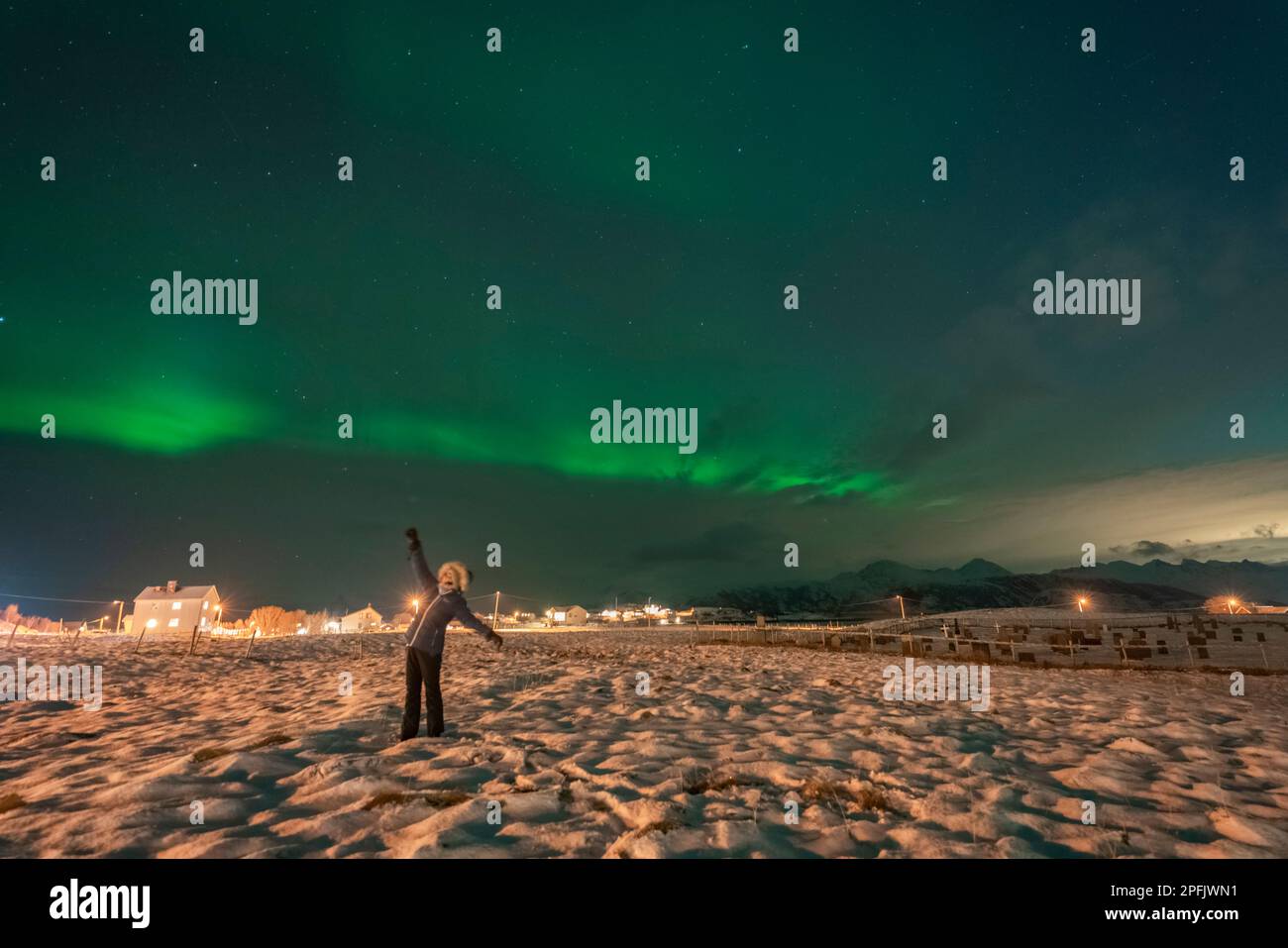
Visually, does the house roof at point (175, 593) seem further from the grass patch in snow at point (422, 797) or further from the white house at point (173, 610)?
the grass patch in snow at point (422, 797)

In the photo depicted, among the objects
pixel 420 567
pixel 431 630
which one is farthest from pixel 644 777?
pixel 420 567

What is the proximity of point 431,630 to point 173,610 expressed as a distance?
7969 cm

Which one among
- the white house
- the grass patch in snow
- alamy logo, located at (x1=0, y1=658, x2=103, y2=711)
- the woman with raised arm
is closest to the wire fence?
the woman with raised arm

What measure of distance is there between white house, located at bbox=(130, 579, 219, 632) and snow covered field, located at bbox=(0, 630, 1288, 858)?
69.8 meters

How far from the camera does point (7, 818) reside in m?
3.91

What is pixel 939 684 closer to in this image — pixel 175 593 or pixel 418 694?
pixel 418 694

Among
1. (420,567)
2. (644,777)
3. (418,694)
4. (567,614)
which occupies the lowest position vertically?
(567,614)

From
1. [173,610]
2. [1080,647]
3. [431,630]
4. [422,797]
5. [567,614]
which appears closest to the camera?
[422,797]

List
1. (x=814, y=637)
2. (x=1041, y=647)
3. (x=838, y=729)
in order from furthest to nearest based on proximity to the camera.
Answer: (x=814, y=637) < (x=1041, y=647) < (x=838, y=729)

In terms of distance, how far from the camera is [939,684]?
13250mm
